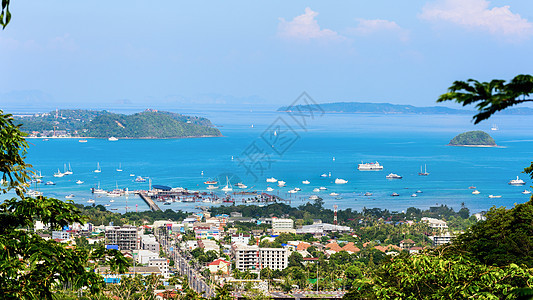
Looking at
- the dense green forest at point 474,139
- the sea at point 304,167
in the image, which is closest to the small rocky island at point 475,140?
the dense green forest at point 474,139

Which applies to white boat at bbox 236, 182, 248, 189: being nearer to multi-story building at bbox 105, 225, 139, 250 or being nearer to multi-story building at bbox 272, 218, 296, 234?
multi-story building at bbox 272, 218, 296, 234

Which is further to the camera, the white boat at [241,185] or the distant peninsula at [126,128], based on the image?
the distant peninsula at [126,128]

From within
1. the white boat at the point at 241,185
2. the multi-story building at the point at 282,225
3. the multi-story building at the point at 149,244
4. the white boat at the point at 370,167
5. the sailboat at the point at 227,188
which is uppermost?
the white boat at the point at 370,167

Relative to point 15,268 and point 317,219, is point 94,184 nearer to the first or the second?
point 317,219

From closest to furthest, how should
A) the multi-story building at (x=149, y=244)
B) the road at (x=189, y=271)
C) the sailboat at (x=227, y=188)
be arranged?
the road at (x=189, y=271)
the multi-story building at (x=149, y=244)
the sailboat at (x=227, y=188)

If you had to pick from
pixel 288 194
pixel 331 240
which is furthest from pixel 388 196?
pixel 331 240

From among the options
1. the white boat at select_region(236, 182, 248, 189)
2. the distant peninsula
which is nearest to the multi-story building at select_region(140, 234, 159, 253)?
the white boat at select_region(236, 182, 248, 189)

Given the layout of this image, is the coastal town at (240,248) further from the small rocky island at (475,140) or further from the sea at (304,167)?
the small rocky island at (475,140)
